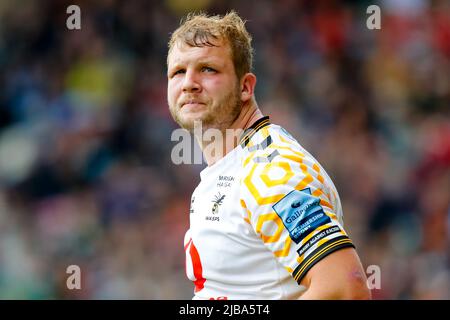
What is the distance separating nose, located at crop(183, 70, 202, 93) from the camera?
11.1ft

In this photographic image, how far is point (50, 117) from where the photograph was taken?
8133 millimetres

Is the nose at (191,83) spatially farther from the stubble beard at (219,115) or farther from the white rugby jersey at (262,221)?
the white rugby jersey at (262,221)

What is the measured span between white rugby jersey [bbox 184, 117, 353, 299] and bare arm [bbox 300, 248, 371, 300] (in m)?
0.03

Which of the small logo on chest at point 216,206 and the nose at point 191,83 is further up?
the nose at point 191,83

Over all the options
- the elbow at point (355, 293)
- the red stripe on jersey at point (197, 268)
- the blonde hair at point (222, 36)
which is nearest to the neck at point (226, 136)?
the blonde hair at point (222, 36)

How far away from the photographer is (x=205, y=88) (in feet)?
11.1

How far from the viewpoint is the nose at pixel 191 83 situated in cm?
338

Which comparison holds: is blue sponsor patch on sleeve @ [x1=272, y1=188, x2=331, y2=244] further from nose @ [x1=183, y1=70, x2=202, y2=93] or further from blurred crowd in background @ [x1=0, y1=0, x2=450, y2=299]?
blurred crowd in background @ [x1=0, y1=0, x2=450, y2=299]

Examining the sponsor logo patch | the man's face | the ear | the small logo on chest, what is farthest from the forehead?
the sponsor logo patch

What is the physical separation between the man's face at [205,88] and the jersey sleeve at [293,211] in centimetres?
50

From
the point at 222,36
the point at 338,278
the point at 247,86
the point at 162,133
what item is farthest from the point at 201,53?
the point at 162,133
